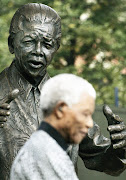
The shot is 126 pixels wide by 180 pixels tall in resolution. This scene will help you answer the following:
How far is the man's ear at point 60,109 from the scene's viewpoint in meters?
3.48

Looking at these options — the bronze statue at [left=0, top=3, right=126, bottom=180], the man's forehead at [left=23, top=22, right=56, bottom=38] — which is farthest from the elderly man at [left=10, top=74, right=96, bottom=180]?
the man's forehead at [left=23, top=22, right=56, bottom=38]

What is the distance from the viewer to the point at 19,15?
214 inches

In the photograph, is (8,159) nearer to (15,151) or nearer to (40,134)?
(15,151)

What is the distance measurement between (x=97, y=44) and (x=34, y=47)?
14.3 m

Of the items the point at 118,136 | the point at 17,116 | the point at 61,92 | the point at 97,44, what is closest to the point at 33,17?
the point at 17,116

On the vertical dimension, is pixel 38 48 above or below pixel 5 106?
above

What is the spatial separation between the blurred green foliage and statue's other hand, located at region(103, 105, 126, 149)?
514 inches

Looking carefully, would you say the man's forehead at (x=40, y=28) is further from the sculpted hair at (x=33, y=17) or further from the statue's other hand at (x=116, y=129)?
the statue's other hand at (x=116, y=129)

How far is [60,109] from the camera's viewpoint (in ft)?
11.5

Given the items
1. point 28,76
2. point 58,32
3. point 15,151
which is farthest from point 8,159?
point 58,32

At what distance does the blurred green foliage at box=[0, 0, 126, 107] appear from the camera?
18547 mm

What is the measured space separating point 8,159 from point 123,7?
47.0 feet

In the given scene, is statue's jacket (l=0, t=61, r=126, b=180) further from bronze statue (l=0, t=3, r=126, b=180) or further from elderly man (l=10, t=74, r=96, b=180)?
elderly man (l=10, t=74, r=96, b=180)

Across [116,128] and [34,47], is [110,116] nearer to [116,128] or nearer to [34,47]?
[116,128]
